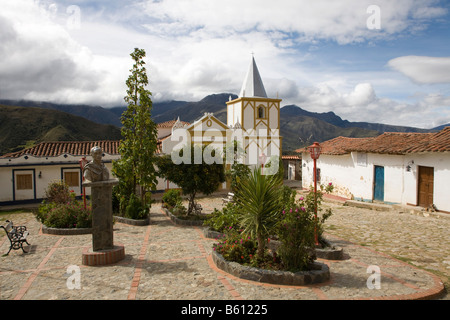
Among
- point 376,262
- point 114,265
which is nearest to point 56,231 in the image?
point 114,265

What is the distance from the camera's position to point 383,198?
58.6 ft

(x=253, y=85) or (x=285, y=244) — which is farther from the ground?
(x=253, y=85)

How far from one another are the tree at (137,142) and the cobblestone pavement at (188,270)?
10.3 ft

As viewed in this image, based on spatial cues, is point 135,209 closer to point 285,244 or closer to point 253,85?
point 285,244

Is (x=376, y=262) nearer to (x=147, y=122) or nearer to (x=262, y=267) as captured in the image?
(x=262, y=267)

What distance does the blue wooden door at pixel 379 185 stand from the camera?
17969 mm

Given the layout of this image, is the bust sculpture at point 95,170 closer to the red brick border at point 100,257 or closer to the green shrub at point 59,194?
the red brick border at point 100,257

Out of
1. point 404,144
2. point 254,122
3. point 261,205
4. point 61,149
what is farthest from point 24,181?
point 404,144

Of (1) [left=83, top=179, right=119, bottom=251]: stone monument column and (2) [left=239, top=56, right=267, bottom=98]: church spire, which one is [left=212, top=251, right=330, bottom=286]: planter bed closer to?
(1) [left=83, top=179, right=119, bottom=251]: stone monument column

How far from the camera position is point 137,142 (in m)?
13.9

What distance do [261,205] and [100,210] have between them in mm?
3778

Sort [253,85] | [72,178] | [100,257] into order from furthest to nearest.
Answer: [253,85], [72,178], [100,257]

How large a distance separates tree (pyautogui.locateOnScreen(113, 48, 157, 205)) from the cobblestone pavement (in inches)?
124

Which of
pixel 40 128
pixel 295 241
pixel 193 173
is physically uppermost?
pixel 40 128
